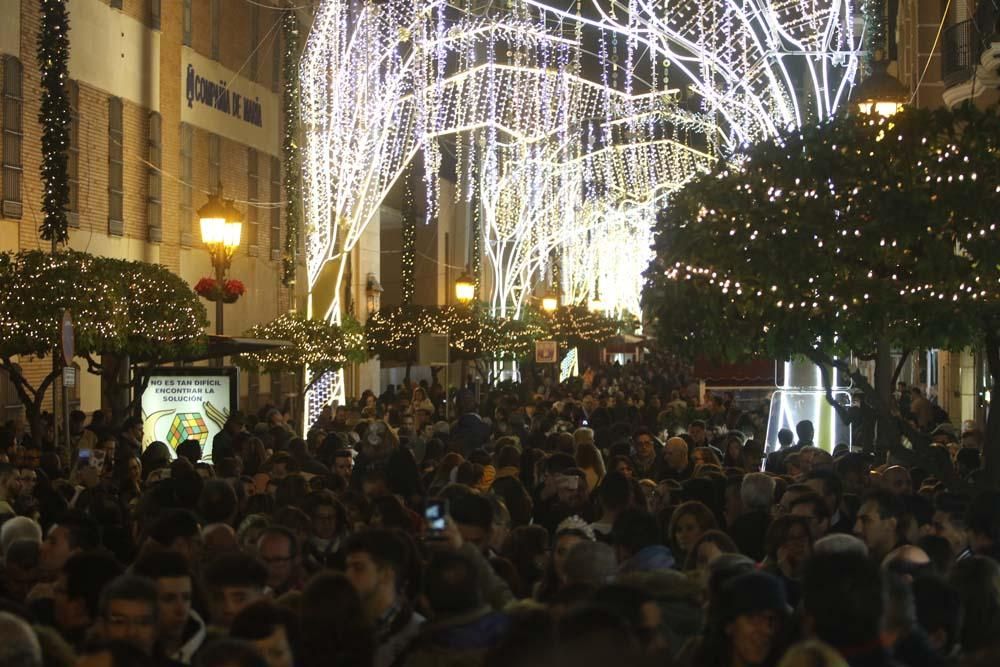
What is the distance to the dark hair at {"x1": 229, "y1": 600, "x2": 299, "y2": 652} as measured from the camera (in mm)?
6332

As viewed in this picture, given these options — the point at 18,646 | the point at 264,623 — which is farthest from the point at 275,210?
the point at 18,646

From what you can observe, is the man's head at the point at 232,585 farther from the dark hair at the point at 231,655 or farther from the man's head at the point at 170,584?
the dark hair at the point at 231,655

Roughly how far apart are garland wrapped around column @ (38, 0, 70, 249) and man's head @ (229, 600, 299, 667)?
60.6 ft

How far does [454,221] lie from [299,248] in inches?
1259

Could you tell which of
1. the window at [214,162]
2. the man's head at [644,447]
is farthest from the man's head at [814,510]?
the window at [214,162]

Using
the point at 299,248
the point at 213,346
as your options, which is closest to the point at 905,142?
the point at 213,346

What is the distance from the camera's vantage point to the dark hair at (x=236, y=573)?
7.50 metres

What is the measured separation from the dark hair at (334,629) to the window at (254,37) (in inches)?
1316

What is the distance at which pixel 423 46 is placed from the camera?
3384cm

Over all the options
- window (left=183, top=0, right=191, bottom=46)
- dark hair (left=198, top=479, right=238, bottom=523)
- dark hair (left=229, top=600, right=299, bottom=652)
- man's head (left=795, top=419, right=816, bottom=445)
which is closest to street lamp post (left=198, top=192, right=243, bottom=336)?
man's head (left=795, top=419, right=816, bottom=445)

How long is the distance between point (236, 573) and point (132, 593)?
3.23ft

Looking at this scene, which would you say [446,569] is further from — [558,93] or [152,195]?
[558,93]

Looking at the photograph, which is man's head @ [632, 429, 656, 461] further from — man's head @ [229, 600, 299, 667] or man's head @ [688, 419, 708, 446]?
man's head @ [229, 600, 299, 667]

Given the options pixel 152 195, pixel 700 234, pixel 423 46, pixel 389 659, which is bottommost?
pixel 389 659
